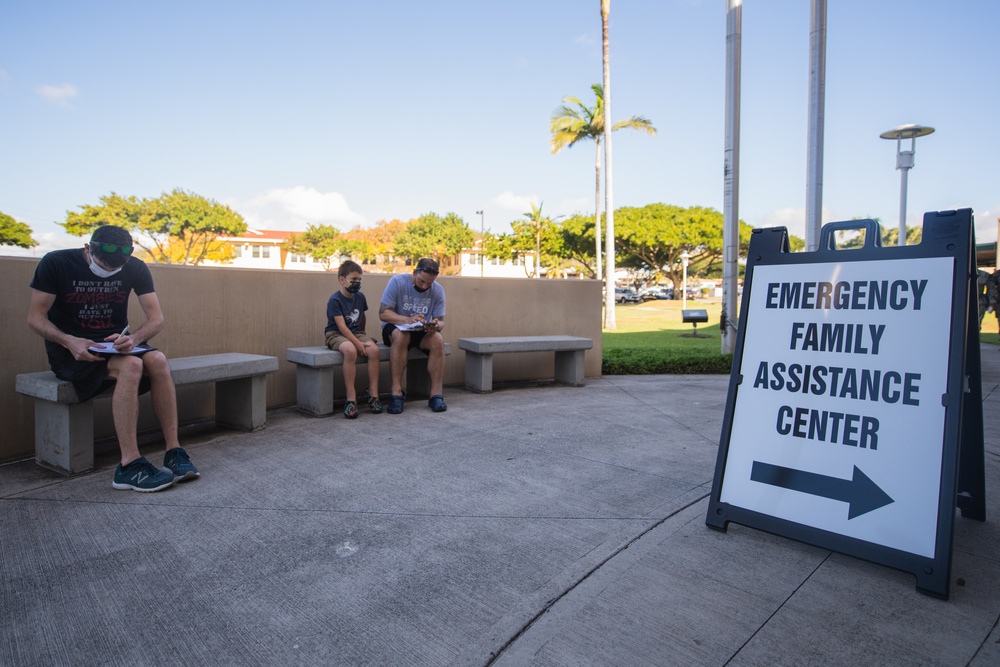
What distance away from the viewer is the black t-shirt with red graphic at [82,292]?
12.3 ft

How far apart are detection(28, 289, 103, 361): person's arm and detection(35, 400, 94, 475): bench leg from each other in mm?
363

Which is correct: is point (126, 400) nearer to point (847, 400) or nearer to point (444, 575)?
point (444, 575)

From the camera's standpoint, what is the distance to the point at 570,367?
25.1 ft

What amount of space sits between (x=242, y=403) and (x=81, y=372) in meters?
1.43

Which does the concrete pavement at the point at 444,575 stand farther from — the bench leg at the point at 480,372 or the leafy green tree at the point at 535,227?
the leafy green tree at the point at 535,227

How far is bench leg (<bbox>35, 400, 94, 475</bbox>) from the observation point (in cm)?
384

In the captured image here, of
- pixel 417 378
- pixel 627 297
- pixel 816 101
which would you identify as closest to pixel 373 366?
pixel 417 378

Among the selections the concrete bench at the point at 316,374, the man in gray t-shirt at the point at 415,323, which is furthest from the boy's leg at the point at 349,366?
the man in gray t-shirt at the point at 415,323

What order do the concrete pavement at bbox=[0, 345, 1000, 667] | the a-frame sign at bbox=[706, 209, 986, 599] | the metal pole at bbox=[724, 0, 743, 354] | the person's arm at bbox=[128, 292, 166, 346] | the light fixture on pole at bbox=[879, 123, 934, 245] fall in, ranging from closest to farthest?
1. the concrete pavement at bbox=[0, 345, 1000, 667]
2. the a-frame sign at bbox=[706, 209, 986, 599]
3. the person's arm at bbox=[128, 292, 166, 346]
4. the metal pole at bbox=[724, 0, 743, 354]
5. the light fixture on pole at bbox=[879, 123, 934, 245]

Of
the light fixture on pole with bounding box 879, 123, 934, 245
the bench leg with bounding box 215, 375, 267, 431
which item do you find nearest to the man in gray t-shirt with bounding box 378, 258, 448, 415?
the bench leg with bounding box 215, 375, 267, 431

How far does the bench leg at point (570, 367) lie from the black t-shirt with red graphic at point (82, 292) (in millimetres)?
4847

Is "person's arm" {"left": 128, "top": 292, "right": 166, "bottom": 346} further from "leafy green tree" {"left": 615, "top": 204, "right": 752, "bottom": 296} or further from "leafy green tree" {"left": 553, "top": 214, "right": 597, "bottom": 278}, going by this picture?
"leafy green tree" {"left": 553, "top": 214, "right": 597, "bottom": 278}

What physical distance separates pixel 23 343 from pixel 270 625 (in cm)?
329

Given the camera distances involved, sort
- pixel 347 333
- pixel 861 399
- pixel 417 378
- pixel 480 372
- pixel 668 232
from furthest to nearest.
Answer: pixel 668 232 → pixel 480 372 → pixel 417 378 → pixel 347 333 → pixel 861 399
